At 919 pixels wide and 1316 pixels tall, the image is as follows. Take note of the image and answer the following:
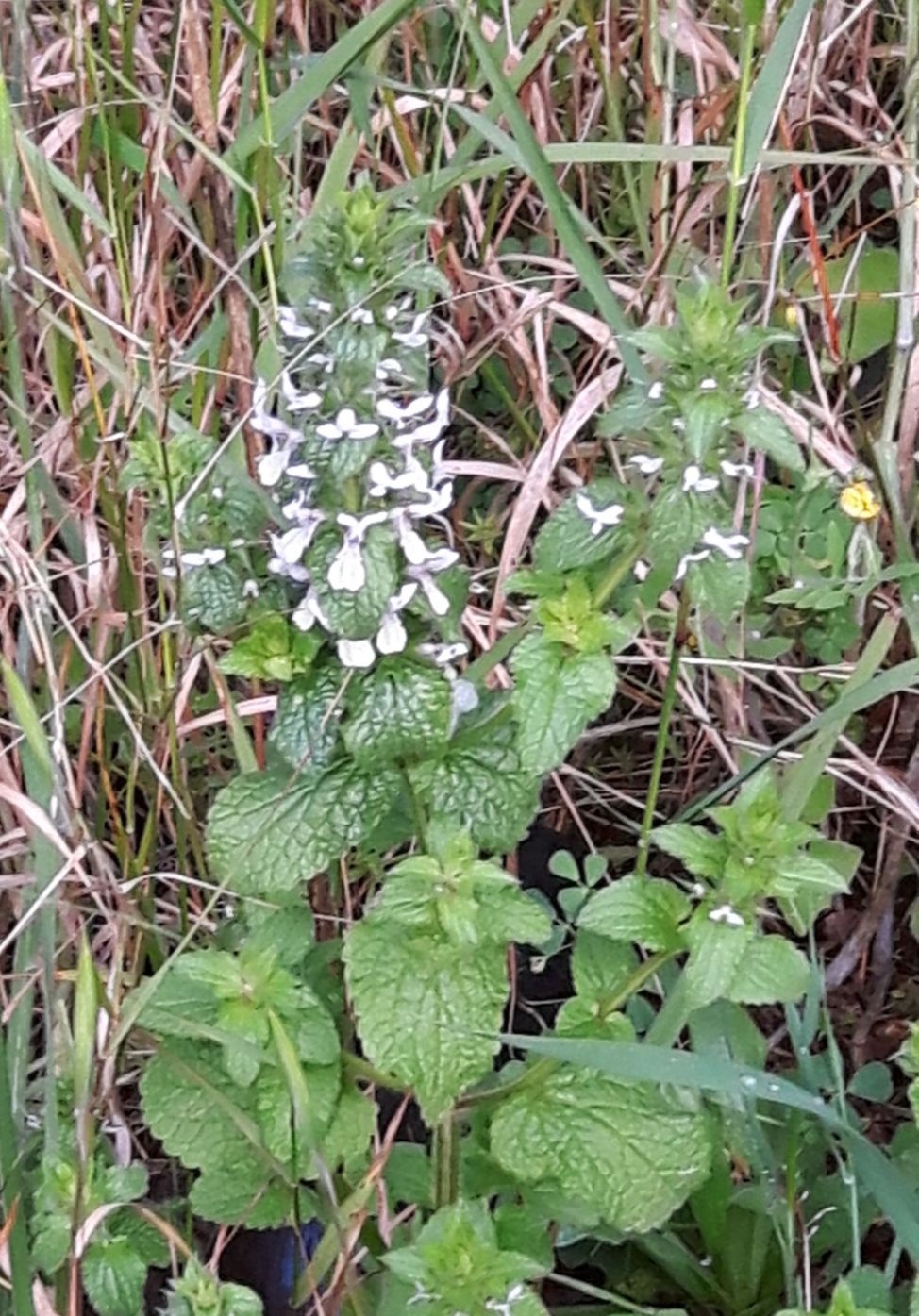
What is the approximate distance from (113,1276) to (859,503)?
0.69m

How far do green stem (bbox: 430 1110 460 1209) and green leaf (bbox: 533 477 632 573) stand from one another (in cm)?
31

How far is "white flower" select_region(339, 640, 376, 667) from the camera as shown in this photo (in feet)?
2.29

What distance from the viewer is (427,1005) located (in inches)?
28.2

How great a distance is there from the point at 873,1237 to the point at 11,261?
2.71ft

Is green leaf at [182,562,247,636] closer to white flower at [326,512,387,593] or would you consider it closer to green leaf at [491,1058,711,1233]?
white flower at [326,512,387,593]

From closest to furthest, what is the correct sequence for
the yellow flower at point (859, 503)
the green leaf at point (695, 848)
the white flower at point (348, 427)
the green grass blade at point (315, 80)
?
1. the white flower at point (348, 427)
2. the green leaf at point (695, 848)
3. the green grass blade at point (315, 80)
4. the yellow flower at point (859, 503)

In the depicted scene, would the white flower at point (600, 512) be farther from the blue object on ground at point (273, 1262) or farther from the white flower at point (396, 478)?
the blue object on ground at point (273, 1262)

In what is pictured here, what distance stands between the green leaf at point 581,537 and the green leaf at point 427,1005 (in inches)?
7.6

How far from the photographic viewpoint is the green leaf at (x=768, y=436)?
68 centimetres

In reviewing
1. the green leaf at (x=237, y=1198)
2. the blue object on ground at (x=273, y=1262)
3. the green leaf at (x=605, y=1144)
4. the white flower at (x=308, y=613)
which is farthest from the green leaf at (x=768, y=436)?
the blue object on ground at (x=273, y=1262)

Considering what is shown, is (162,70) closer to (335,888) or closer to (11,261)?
(11,261)

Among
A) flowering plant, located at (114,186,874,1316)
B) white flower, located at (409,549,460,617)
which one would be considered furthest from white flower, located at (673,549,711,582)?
white flower, located at (409,549,460,617)

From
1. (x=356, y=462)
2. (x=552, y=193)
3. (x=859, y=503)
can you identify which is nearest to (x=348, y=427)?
(x=356, y=462)

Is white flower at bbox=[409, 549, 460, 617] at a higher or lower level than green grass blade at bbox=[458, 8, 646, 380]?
lower
